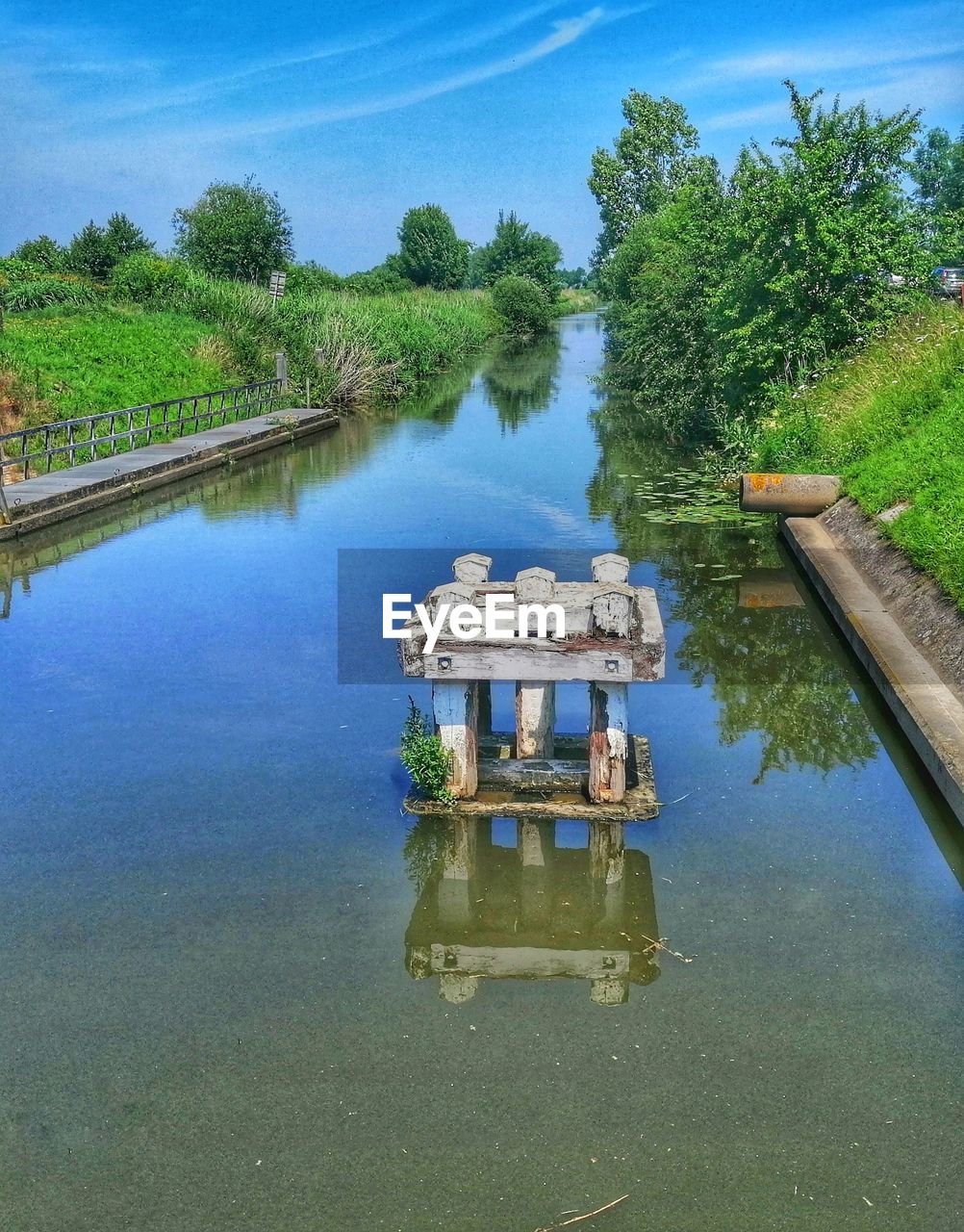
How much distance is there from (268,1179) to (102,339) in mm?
27449

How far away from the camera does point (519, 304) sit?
68.5 metres

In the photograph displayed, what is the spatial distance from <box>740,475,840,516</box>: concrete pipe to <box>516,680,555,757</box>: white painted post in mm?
8183

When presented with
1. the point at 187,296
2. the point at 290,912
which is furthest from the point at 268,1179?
the point at 187,296

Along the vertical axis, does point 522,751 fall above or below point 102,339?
below

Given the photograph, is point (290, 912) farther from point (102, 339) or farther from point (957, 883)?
point (102, 339)

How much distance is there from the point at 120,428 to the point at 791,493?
45.4ft

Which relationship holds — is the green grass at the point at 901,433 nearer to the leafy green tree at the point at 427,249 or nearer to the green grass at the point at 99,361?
the green grass at the point at 99,361

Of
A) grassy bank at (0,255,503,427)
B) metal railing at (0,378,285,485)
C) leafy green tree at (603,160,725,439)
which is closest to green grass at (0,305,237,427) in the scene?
grassy bank at (0,255,503,427)

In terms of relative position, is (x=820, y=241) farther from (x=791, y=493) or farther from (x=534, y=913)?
(x=534, y=913)

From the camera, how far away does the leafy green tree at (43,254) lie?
47656mm

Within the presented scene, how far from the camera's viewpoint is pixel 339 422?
29266mm

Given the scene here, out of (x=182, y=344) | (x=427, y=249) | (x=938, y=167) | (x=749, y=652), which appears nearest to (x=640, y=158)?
(x=427, y=249)

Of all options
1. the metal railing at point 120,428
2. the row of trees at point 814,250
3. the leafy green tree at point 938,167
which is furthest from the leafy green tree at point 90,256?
the leafy green tree at point 938,167

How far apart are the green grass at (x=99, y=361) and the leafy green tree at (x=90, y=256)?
14.2 metres
